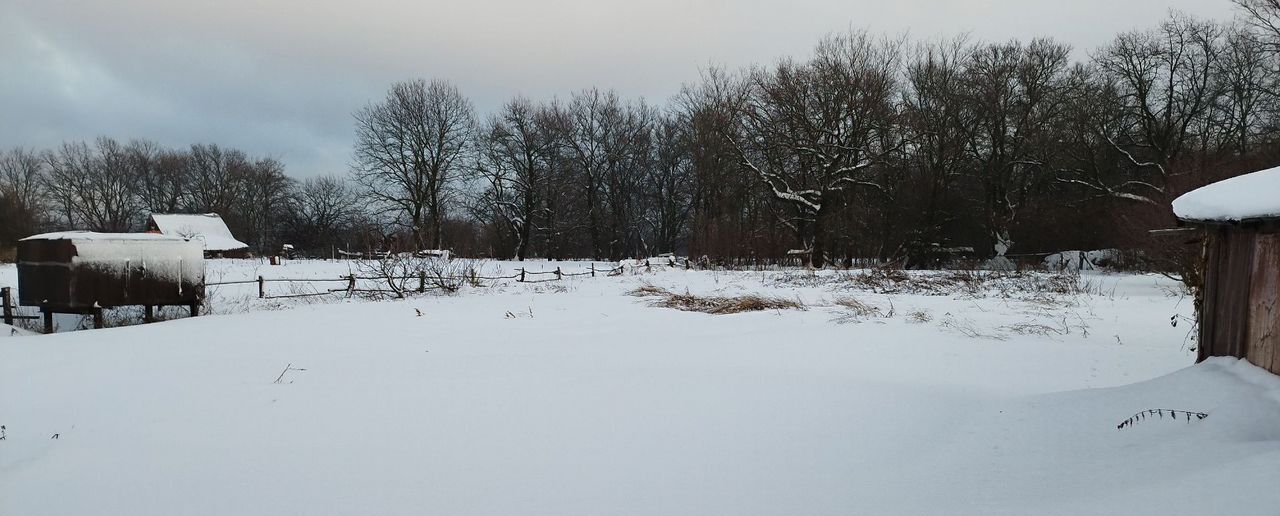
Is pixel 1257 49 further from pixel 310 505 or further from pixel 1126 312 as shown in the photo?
pixel 310 505

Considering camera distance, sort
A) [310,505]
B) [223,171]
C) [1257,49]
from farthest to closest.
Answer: [223,171]
[1257,49]
[310,505]

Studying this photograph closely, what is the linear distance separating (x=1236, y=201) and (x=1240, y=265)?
433mm

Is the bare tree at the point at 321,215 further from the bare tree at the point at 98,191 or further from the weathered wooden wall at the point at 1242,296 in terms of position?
the weathered wooden wall at the point at 1242,296

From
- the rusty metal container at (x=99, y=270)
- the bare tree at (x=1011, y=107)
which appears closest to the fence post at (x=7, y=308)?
the rusty metal container at (x=99, y=270)

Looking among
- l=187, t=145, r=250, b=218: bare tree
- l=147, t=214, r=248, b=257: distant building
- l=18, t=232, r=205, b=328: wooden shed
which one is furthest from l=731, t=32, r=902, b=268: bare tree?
l=187, t=145, r=250, b=218: bare tree

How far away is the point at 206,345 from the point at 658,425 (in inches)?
262

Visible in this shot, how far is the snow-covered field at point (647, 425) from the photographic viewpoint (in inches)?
116

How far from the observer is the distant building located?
141 ft

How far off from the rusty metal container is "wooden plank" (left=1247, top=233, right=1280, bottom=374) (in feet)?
49.2

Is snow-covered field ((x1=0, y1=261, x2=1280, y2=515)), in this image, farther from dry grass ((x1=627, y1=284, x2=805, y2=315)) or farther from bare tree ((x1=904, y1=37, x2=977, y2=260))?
bare tree ((x1=904, y1=37, x2=977, y2=260))

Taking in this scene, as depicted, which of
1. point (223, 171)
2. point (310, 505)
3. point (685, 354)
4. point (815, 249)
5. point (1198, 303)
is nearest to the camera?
point (310, 505)

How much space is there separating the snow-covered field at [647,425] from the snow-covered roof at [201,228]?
42.0 meters

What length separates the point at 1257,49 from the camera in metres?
22.9

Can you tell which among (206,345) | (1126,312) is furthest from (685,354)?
(1126,312)
